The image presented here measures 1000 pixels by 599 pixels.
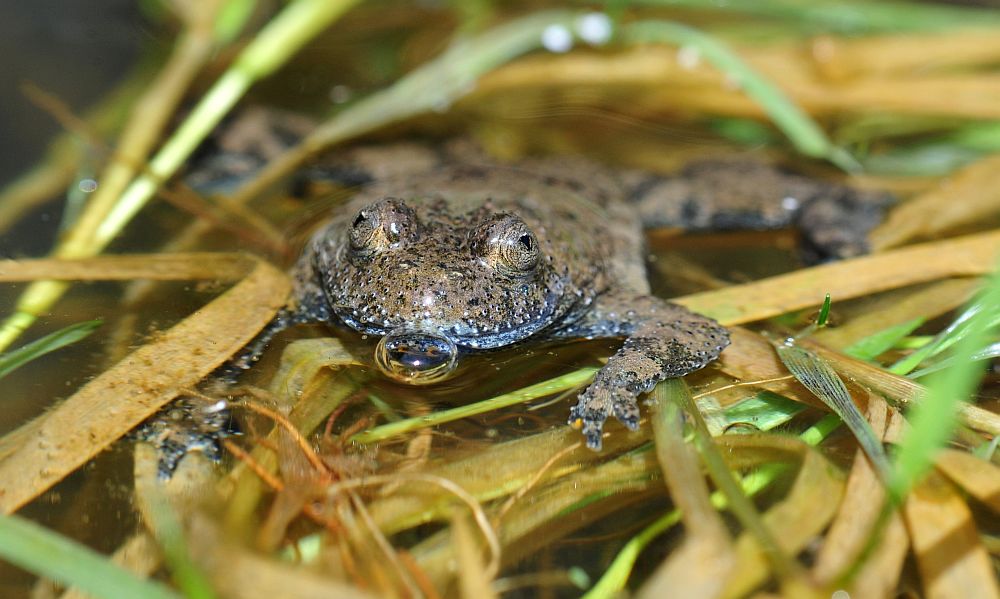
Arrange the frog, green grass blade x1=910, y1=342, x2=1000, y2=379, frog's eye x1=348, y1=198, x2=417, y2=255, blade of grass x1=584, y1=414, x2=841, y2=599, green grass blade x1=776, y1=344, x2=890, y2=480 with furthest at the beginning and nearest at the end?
frog's eye x1=348, y1=198, x2=417, y2=255, the frog, green grass blade x1=910, y1=342, x2=1000, y2=379, green grass blade x1=776, y1=344, x2=890, y2=480, blade of grass x1=584, y1=414, x2=841, y2=599

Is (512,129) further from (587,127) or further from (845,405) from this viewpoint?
(845,405)

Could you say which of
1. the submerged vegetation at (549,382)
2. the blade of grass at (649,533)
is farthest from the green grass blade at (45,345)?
the blade of grass at (649,533)

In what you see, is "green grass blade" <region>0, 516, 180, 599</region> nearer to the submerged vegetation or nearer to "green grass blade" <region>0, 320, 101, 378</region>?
the submerged vegetation

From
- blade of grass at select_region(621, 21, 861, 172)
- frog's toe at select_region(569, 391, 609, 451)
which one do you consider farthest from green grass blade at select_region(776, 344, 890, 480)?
blade of grass at select_region(621, 21, 861, 172)

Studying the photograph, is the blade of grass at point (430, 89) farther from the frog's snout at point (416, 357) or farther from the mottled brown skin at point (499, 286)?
the frog's snout at point (416, 357)

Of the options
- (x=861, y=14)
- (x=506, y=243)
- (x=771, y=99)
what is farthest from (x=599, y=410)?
(x=861, y=14)

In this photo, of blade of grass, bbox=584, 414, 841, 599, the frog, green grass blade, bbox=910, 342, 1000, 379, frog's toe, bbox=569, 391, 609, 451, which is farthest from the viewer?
the frog

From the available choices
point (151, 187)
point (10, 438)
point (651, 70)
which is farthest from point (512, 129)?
point (10, 438)
